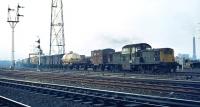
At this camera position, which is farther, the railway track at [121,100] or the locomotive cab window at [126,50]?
the locomotive cab window at [126,50]

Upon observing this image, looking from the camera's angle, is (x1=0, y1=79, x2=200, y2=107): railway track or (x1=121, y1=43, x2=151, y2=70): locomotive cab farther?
(x1=121, y1=43, x2=151, y2=70): locomotive cab

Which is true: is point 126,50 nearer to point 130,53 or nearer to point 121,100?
point 130,53

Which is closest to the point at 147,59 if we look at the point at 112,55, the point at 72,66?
the point at 112,55

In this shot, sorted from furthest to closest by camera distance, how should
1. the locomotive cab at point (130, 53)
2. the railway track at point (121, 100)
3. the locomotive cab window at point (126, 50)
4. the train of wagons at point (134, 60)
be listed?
1. the locomotive cab window at point (126, 50)
2. the locomotive cab at point (130, 53)
3. the train of wagons at point (134, 60)
4. the railway track at point (121, 100)

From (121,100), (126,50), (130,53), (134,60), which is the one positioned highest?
(126,50)

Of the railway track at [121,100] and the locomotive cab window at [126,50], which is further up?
the locomotive cab window at [126,50]

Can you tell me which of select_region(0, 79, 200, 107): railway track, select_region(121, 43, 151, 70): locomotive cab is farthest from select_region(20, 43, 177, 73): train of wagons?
select_region(0, 79, 200, 107): railway track

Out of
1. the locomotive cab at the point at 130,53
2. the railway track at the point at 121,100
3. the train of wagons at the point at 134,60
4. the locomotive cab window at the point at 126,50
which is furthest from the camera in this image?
the locomotive cab window at the point at 126,50

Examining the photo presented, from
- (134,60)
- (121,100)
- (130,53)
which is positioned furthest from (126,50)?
(121,100)

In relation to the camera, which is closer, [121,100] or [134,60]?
[121,100]

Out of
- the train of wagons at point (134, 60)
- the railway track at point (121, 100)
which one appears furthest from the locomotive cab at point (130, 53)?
the railway track at point (121, 100)

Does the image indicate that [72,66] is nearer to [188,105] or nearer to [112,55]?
[112,55]

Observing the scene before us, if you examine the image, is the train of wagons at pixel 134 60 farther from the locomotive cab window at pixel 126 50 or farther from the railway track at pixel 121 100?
the railway track at pixel 121 100

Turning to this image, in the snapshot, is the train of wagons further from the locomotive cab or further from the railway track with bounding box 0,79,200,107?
the railway track with bounding box 0,79,200,107
